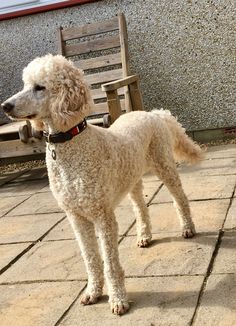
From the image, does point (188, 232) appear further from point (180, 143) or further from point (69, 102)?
point (69, 102)

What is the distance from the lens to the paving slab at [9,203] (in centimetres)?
448

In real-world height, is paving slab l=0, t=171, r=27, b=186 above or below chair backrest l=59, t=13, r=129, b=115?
below

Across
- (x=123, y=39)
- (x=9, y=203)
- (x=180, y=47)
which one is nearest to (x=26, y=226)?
(x=9, y=203)

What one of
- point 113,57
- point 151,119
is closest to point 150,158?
point 151,119

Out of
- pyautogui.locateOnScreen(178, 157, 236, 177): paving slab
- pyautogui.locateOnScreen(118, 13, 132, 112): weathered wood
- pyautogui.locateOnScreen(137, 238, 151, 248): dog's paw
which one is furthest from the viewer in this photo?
pyautogui.locateOnScreen(118, 13, 132, 112): weathered wood

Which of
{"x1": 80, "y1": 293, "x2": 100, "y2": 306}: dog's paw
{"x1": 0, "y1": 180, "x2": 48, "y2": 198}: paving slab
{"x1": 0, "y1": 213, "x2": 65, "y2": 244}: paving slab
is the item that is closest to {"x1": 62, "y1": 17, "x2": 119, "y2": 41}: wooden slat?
{"x1": 0, "y1": 180, "x2": 48, "y2": 198}: paving slab

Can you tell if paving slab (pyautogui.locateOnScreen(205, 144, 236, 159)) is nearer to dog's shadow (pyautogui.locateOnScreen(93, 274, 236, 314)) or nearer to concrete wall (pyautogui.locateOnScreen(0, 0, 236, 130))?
concrete wall (pyautogui.locateOnScreen(0, 0, 236, 130))

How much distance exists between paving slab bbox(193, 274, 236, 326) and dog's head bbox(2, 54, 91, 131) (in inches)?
41.0

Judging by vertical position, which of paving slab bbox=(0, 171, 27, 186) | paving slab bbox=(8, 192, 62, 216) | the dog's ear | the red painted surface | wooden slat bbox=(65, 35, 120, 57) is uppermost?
the red painted surface

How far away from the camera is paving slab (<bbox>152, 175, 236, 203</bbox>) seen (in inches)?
150

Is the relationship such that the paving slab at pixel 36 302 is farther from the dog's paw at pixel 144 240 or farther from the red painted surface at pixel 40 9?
the red painted surface at pixel 40 9

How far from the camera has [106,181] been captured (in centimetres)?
238

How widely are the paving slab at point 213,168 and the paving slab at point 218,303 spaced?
6.35 ft

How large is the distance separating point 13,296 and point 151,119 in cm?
132
